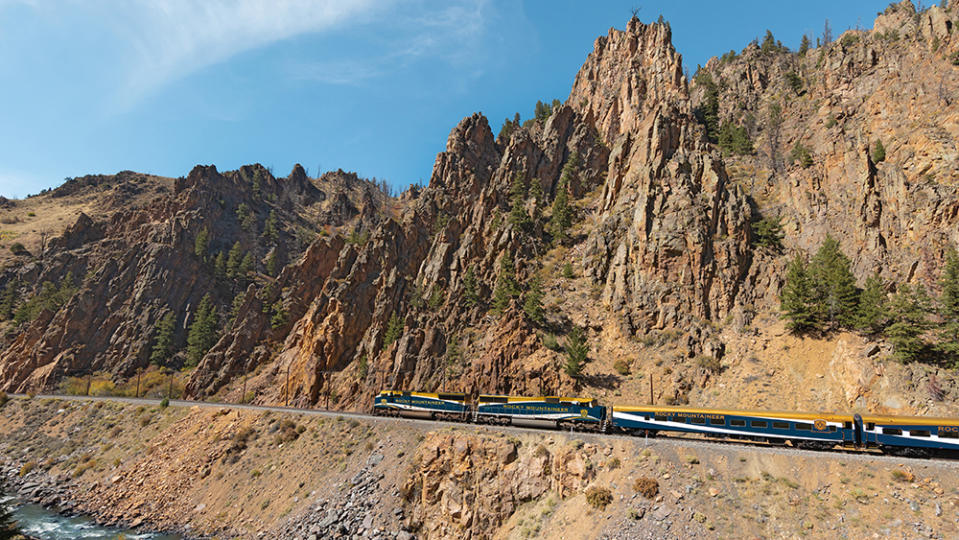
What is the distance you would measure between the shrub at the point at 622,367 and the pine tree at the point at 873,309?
73.2ft

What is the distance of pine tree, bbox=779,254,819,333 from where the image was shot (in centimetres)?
4547

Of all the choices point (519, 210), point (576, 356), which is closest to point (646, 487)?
point (576, 356)

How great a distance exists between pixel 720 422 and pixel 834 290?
26.4m

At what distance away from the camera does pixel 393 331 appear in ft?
224

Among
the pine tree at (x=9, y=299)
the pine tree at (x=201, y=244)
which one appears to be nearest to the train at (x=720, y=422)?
the pine tree at (x=201, y=244)

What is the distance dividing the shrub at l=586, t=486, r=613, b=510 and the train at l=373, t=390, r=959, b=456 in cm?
804

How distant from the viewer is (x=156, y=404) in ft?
185

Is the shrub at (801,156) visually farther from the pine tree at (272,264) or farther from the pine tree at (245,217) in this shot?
the pine tree at (245,217)

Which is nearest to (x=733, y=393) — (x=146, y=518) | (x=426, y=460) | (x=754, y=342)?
(x=754, y=342)

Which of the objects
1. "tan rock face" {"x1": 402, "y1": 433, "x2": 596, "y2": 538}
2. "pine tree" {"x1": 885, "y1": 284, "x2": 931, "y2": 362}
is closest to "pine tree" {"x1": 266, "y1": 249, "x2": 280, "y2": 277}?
"tan rock face" {"x1": 402, "y1": 433, "x2": 596, "y2": 538}

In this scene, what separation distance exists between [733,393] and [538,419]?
72.6ft

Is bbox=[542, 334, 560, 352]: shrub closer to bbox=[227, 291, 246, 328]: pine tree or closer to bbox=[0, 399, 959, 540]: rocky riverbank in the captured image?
bbox=[0, 399, 959, 540]: rocky riverbank

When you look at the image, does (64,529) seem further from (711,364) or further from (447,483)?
(711,364)

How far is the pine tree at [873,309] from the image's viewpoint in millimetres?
40594
